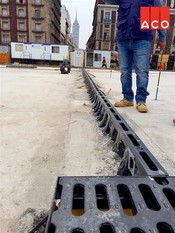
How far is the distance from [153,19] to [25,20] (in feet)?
135

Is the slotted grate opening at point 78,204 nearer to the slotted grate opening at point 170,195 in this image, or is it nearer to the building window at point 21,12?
the slotted grate opening at point 170,195

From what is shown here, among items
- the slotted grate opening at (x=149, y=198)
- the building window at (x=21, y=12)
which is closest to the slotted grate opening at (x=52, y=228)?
the slotted grate opening at (x=149, y=198)

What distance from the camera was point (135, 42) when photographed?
10.3 ft

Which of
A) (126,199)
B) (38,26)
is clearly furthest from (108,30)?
(126,199)

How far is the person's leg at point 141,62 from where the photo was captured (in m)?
3.12

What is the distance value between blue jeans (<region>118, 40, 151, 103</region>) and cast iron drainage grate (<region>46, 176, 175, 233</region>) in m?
2.55

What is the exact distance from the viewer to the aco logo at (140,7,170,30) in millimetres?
2865

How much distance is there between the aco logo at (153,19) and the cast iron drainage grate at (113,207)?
8.75ft

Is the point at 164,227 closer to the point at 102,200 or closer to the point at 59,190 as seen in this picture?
the point at 102,200

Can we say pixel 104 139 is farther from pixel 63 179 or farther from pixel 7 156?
pixel 63 179

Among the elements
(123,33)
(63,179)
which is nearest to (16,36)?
(123,33)

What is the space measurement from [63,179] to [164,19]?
3020mm

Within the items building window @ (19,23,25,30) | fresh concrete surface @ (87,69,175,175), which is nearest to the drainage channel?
fresh concrete surface @ (87,69,175,175)

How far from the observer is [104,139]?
1.94m
